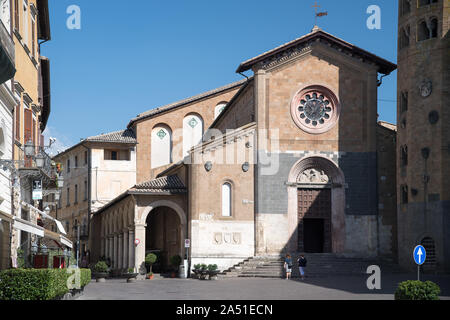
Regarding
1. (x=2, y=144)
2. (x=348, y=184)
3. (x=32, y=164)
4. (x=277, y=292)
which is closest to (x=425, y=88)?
(x=348, y=184)

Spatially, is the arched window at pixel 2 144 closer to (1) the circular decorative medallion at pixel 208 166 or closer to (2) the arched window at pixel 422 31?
(1) the circular decorative medallion at pixel 208 166

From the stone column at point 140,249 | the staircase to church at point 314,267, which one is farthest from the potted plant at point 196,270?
the stone column at point 140,249

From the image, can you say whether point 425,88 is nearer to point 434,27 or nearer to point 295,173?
point 434,27

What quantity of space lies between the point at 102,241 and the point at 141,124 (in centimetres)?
1027

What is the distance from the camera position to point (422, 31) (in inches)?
1638

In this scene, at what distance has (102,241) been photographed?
6209cm

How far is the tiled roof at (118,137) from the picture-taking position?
6057 cm

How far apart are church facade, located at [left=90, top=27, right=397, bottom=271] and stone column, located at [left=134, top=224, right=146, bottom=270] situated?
0.06m

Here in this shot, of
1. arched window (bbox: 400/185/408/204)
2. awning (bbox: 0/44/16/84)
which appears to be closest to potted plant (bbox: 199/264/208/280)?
arched window (bbox: 400/185/408/204)

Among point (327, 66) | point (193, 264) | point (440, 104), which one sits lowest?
point (193, 264)

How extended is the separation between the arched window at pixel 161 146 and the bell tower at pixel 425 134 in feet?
76.0

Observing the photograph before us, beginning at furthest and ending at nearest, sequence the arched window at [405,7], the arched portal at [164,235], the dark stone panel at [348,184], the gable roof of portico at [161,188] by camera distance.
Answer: the arched portal at [164,235] < the gable roof of portico at [161,188] < the dark stone panel at [348,184] < the arched window at [405,7]
